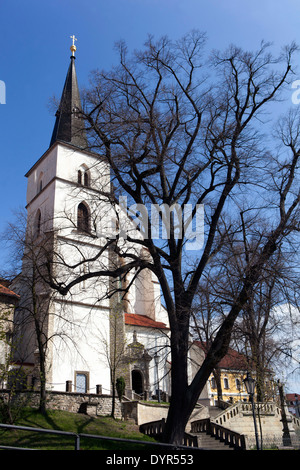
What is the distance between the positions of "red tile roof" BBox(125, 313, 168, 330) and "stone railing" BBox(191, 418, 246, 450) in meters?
13.3

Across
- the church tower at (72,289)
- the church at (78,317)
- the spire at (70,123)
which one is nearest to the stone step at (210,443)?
the church at (78,317)

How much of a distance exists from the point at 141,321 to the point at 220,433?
58.6 feet

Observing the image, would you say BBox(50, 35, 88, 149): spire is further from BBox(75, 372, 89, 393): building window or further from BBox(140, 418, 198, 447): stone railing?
BBox(140, 418, 198, 447): stone railing

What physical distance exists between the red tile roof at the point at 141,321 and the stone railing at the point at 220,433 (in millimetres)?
13274

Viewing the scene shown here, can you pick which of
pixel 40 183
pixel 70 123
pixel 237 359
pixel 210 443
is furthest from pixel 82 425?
pixel 70 123

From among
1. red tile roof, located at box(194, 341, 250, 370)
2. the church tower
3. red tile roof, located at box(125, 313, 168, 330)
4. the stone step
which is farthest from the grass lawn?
red tile roof, located at box(125, 313, 168, 330)

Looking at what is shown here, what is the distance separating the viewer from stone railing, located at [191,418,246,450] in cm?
2039

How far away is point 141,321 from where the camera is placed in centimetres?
3919

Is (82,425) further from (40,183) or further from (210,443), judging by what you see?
(40,183)

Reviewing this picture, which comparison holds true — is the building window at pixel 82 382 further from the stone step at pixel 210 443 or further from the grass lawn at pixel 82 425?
the stone step at pixel 210 443

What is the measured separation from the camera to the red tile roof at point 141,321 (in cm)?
3758

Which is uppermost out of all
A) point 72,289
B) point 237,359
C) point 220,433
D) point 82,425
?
point 72,289
